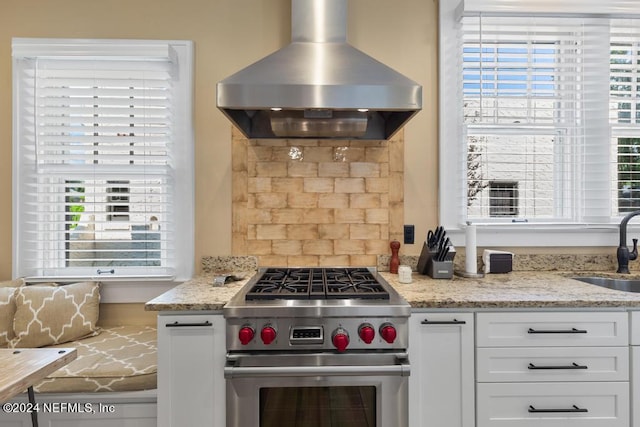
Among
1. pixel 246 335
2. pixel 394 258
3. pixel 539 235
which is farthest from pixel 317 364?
pixel 539 235

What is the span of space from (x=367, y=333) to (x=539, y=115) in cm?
188

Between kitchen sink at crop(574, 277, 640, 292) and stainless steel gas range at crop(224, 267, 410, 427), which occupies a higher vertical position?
kitchen sink at crop(574, 277, 640, 292)

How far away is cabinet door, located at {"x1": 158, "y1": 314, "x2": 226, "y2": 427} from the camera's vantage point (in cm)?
156

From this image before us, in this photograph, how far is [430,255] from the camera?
208 cm

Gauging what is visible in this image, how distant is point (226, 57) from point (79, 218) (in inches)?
54.6

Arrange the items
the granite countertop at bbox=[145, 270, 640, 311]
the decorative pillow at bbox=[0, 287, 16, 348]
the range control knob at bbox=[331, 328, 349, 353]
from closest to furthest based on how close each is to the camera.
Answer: the range control knob at bbox=[331, 328, 349, 353] → the granite countertop at bbox=[145, 270, 640, 311] → the decorative pillow at bbox=[0, 287, 16, 348]

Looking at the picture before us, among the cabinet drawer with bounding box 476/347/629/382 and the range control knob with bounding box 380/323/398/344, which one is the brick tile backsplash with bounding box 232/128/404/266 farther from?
the cabinet drawer with bounding box 476/347/629/382

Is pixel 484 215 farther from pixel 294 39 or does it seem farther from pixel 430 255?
pixel 294 39

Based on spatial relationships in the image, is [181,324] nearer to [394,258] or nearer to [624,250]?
[394,258]

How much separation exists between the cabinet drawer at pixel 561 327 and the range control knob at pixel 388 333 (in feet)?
1.34

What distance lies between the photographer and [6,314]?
1991 millimetres

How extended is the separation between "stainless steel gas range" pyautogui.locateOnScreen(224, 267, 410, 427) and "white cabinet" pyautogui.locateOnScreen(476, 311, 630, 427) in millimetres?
405

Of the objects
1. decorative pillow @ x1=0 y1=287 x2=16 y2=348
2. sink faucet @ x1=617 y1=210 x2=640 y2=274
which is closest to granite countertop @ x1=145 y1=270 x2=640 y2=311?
sink faucet @ x1=617 y1=210 x2=640 y2=274

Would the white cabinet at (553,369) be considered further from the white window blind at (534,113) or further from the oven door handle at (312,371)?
the white window blind at (534,113)
